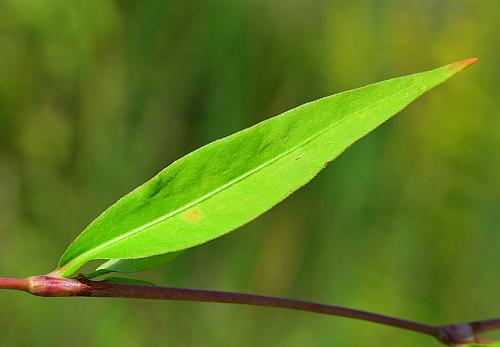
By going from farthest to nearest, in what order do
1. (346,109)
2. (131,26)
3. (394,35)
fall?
(394,35)
(131,26)
(346,109)

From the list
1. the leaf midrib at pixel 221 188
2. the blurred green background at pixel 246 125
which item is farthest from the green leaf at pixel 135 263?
the blurred green background at pixel 246 125

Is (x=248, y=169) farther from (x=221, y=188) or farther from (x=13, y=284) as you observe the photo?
(x=13, y=284)

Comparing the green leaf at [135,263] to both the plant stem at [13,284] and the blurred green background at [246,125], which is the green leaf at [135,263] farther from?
the blurred green background at [246,125]

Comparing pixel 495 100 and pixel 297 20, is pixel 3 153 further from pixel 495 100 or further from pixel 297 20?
pixel 495 100

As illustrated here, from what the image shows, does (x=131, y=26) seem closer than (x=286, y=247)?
Yes

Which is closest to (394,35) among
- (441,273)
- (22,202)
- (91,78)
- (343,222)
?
(343,222)

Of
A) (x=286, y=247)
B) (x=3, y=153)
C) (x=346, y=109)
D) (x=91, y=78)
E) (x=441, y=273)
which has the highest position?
(x=91, y=78)

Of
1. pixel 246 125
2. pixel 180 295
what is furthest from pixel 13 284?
pixel 246 125
